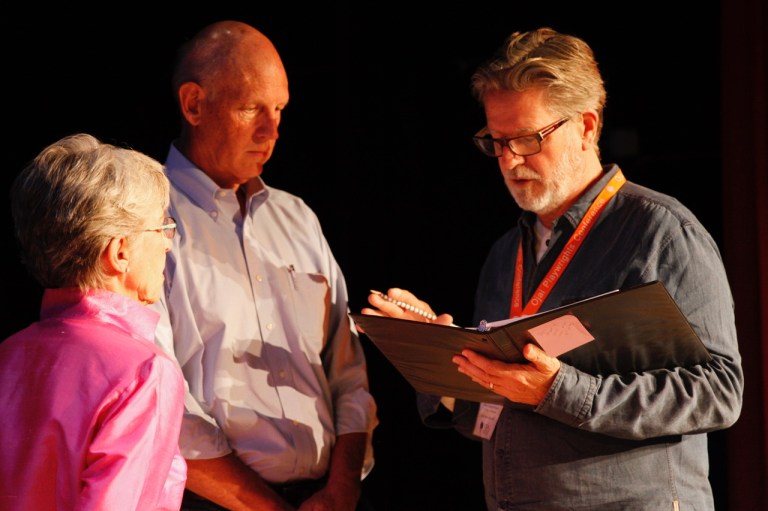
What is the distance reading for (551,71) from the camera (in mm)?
2531

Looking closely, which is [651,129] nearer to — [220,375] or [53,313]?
[220,375]

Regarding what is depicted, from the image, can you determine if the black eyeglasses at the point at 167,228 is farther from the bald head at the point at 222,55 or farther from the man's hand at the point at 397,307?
the bald head at the point at 222,55

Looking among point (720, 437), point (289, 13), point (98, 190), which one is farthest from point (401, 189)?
point (98, 190)

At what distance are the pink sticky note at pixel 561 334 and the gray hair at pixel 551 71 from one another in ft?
2.52

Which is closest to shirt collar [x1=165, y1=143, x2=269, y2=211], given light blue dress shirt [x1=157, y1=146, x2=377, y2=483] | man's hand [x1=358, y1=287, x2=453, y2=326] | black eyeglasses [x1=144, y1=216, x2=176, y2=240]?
light blue dress shirt [x1=157, y1=146, x2=377, y2=483]

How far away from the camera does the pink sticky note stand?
6.59 feet

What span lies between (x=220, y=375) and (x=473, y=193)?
1631 millimetres

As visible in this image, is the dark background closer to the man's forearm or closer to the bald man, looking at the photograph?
the bald man

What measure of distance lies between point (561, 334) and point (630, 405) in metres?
0.27

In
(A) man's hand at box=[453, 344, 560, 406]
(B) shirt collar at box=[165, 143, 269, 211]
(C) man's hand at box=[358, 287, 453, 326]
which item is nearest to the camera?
(A) man's hand at box=[453, 344, 560, 406]

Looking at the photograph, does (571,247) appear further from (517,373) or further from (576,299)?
(517,373)

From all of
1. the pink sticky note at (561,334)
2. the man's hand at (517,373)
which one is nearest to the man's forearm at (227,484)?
the man's hand at (517,373)

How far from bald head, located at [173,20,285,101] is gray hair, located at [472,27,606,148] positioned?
68 cm

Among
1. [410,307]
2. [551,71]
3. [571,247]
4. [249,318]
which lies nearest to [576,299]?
[571,247]
